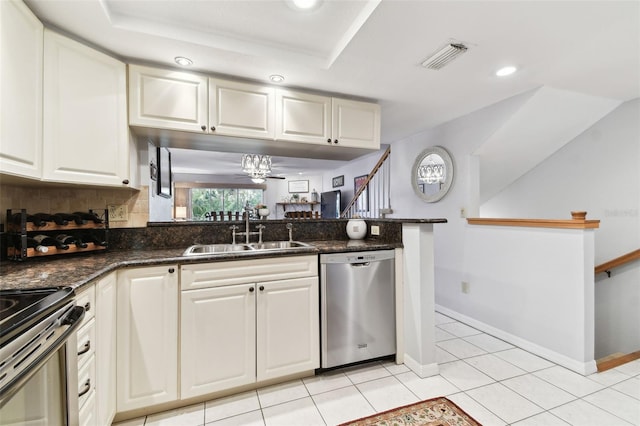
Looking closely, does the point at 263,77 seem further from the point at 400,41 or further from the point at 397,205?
the point at 397,205

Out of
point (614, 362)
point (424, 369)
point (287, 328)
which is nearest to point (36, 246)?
point (287, 328)

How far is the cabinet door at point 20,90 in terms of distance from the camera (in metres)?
1.23

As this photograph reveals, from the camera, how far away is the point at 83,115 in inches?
64.6

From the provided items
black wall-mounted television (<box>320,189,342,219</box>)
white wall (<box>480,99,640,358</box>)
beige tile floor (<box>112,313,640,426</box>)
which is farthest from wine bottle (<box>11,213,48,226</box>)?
black wall-mounted television (<box>320,189,342,219</box>)

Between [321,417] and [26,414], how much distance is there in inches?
52.0

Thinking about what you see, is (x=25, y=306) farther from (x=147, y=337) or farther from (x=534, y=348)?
(x=534, y=348)

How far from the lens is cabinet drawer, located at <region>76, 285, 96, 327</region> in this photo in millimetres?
1178

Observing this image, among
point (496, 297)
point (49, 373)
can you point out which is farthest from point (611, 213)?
point (49, 373)

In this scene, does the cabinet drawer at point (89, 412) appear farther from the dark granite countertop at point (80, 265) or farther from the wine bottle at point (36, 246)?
the wine bottle at point (36, 246)

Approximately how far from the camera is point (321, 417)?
63.2 inches

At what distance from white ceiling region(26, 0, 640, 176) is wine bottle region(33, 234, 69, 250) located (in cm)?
120

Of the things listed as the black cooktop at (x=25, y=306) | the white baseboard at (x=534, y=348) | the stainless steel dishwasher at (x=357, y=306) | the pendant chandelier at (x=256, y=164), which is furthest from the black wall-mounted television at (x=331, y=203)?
the black cooktop at (x=25, y=306)

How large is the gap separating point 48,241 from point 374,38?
2.27 m

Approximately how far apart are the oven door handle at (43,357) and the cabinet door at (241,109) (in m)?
1.43
